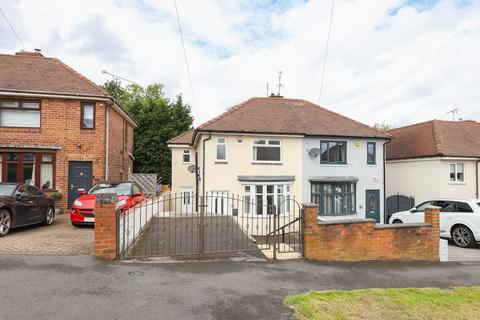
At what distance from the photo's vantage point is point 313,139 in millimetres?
16312

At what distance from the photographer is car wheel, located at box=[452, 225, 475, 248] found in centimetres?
1047

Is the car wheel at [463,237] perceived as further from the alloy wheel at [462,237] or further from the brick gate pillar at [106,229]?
the brick gate pillar at [106,229]

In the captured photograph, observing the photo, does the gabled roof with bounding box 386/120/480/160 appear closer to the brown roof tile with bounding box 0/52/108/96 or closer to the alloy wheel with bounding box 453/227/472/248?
the alloy wheel with bounding box 453/227/472/248

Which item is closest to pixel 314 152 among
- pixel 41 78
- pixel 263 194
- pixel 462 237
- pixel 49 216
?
pixel 263 194

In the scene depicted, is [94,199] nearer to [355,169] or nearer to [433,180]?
[355,169]

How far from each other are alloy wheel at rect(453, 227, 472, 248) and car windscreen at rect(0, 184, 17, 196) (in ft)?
49.1

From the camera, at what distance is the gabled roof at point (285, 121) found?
15352 mm

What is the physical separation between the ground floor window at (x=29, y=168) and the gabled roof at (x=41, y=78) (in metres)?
2.75

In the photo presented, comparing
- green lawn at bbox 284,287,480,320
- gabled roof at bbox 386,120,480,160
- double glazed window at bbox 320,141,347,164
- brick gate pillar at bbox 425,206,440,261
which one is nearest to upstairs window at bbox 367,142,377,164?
double glazed window at bbox 320,141,347,164

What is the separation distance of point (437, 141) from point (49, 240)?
20853mm

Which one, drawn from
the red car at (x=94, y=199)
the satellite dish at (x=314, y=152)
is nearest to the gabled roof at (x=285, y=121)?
the satellite dish at (x=314, y=152)

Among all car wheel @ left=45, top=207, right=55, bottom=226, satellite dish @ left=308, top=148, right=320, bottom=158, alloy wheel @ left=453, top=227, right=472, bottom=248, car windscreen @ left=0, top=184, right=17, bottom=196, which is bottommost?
alloy wheel @ left=453, top=227, right=472, bottom=248

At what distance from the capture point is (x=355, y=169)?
16.8m

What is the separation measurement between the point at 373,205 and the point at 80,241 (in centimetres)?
1560
